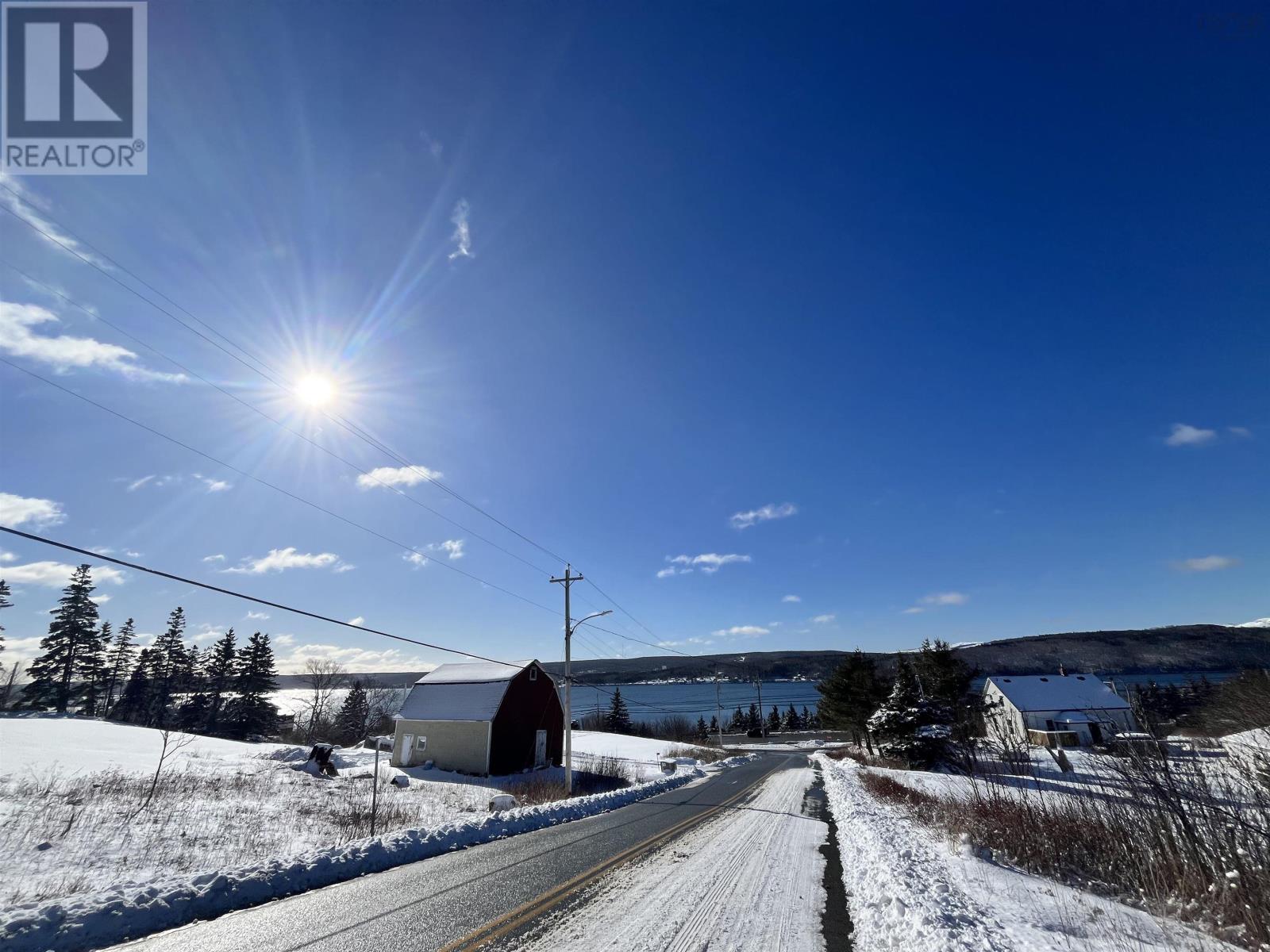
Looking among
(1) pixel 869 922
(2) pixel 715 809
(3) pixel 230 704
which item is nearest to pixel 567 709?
(2) pixel 715 809

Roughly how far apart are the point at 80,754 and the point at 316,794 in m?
13.3

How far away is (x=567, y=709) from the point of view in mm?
24391

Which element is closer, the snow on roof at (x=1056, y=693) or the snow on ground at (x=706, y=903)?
the snow on ground at (x=706, y=903)

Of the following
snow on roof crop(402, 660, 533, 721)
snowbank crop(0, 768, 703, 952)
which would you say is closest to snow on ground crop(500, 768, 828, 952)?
snowbank crop(0, 768, 703, 952)

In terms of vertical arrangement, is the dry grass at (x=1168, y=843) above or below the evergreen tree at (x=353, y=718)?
above

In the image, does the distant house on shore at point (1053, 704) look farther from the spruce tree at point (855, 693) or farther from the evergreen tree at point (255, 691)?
the evergreen tree at point (255, 691)

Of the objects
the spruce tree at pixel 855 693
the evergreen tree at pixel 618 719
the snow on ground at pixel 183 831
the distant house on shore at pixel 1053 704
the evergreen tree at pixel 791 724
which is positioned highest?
the snow on ground at pixel 183 831

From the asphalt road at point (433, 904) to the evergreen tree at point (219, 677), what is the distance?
2781 inches

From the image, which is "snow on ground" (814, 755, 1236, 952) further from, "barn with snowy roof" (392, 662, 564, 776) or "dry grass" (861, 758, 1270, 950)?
"barn with snowy roof" (392, 662, 564, 776)

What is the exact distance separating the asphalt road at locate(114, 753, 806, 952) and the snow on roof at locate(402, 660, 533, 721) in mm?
22846

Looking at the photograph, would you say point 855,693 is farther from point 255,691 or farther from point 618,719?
point 255,691

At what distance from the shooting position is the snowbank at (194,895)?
6.50m

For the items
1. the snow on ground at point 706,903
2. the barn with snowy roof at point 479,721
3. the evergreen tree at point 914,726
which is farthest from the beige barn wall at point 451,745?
the evergreen tree at point 914,726

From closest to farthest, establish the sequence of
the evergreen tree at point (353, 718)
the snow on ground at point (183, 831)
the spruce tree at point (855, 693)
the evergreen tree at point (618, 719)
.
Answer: the snow on ground at point (183, 831) < the spruce tree at point (855, 693) < the evergreen tree at point (353, 718) < the evergreen tree at point (618, 719)
